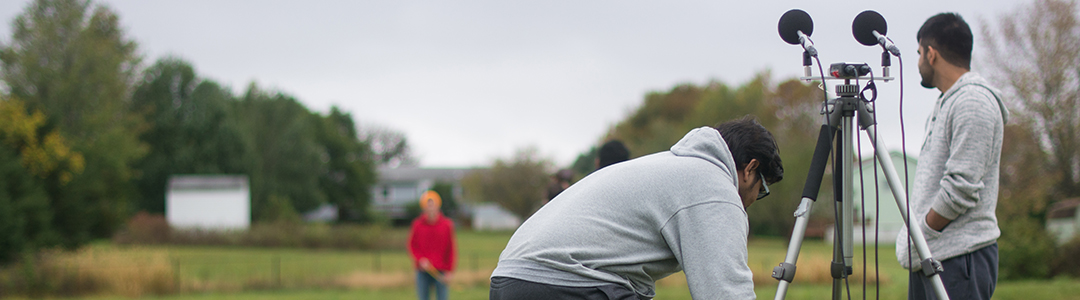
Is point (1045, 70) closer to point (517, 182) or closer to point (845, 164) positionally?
point (845, 164)

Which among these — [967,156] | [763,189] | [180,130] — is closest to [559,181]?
[967,156]

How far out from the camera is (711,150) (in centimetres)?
197

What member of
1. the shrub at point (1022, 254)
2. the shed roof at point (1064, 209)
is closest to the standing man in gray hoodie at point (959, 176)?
the shrub at point (1022, 254)

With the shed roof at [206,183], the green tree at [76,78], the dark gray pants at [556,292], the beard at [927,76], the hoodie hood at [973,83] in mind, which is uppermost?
the green tree at [76,78]

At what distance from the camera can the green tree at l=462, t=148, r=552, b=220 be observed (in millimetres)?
46938

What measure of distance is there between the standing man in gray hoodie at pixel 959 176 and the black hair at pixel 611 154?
2177 mm

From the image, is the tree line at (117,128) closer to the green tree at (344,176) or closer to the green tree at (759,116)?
the green tree at (344,176)

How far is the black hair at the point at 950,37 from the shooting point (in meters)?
2.81

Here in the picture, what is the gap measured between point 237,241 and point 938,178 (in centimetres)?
2640

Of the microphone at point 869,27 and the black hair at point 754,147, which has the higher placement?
the microphone at point 869,27

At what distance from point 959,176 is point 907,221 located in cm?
40

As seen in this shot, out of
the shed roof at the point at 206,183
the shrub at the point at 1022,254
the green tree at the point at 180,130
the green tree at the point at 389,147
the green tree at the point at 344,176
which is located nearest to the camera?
the shrub at the point at 1022,254

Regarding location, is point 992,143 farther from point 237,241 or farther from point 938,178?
point 237,241

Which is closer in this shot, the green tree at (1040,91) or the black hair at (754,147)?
the black hair at (754,147)
